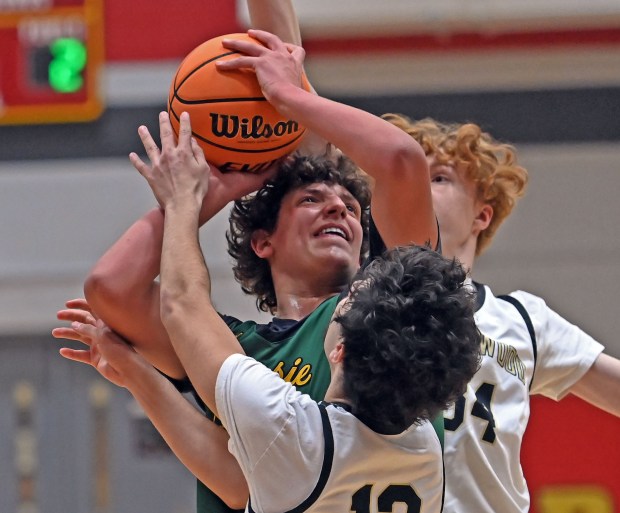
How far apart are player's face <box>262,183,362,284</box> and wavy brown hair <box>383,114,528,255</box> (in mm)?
505

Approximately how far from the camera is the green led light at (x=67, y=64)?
24.0 ft

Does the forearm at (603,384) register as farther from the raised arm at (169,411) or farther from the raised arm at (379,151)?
the raised arm at (169,411)

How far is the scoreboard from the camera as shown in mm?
7316

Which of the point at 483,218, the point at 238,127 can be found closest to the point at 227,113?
the point at 238,127

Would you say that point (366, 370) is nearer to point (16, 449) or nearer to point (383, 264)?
point (383, 264)

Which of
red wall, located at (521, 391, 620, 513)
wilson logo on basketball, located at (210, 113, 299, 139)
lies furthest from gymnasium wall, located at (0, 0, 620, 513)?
wilson logo on basketball, located at (210, 113, 299, 139)

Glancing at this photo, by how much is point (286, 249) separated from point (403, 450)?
2.69 ft

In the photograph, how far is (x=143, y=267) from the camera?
279 centimetres

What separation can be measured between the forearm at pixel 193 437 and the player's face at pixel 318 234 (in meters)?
0.47

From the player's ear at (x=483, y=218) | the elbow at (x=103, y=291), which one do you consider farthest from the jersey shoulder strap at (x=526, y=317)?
the elbow at (x=103, y=291)

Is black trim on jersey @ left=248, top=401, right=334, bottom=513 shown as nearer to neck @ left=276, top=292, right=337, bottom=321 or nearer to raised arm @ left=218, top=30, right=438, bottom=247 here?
raised arm @ left=218, top=30, right=438, bottom=247

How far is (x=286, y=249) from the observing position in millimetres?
3057

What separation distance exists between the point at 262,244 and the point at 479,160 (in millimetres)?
794

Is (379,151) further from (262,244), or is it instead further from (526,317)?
(526,317)
